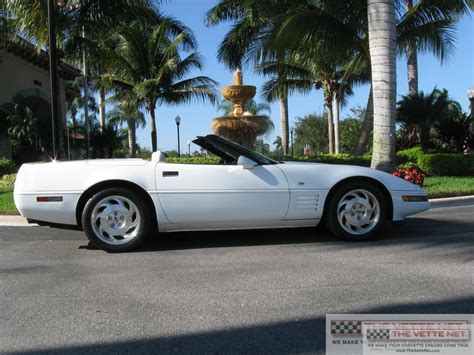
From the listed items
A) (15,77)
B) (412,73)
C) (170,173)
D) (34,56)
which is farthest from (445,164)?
(15,77)

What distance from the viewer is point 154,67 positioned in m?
24.0

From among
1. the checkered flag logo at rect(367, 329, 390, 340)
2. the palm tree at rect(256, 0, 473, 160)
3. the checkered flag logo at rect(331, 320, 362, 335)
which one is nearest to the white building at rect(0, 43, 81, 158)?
the palm tree at rect(256, 0, 473, 160)

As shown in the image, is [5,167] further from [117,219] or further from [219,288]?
[219,288]

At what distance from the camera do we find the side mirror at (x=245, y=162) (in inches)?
223

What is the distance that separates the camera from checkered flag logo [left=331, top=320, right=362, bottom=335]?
321 centimetres

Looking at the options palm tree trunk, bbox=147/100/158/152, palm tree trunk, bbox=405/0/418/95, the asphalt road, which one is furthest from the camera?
palm tree trunk, bbox=147/100/158/152

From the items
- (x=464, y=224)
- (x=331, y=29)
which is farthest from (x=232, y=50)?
(x=464, y=224)

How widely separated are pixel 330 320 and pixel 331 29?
37.7 feet

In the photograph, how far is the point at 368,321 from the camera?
10.9 feet

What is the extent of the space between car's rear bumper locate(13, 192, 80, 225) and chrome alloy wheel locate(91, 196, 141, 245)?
0.27 m

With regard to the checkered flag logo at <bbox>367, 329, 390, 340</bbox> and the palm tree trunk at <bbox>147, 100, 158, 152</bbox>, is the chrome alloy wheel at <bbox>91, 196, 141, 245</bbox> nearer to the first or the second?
the checkered flag logo at <bbox>367, 329, 390, 340</bbox>

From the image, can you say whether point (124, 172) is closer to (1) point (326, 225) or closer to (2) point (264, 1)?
(1) point (326, 225)

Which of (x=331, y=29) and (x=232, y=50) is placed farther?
(x=232, y=50)

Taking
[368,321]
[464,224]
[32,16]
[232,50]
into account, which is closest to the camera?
[368,321]
